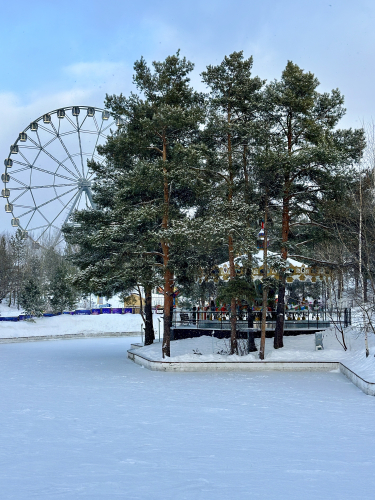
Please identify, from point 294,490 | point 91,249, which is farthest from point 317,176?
point 294,490

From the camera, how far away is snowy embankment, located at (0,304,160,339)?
37.6 meters

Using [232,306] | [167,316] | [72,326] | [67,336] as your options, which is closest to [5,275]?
[72,326]

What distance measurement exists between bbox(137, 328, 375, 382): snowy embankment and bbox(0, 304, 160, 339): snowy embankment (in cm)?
1677

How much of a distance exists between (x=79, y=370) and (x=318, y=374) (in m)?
8.00

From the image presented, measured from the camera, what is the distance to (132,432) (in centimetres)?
961

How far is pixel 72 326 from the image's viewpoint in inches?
1635

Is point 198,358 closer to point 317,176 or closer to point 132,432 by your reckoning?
point 317,176

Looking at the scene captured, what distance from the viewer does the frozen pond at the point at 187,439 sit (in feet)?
21.4

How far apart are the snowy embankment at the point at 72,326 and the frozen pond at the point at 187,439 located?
71.8 ft

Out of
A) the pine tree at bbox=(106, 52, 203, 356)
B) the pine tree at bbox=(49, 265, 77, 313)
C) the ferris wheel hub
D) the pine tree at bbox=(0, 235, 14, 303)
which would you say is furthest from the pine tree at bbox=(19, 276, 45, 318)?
the pine tree at bbox=(106, 52, 203, 356)

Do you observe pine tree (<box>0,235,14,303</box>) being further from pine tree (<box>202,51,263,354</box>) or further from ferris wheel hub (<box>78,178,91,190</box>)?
pine tree (<box>202,51,263,354</box>)

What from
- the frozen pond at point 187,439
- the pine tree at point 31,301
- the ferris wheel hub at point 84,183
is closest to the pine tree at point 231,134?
the frozen pond at point 187,439

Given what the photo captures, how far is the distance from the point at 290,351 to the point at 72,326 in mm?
24466

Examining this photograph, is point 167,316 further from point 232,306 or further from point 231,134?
point 231,134
